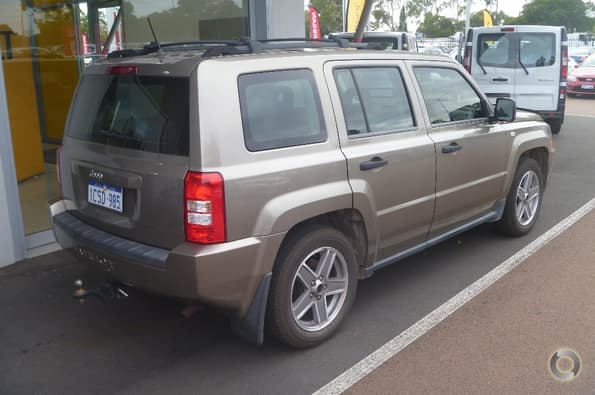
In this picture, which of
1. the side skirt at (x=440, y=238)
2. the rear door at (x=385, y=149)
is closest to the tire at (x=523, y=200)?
the side skirt at (x=440, y=238)

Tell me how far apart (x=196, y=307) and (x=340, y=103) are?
4.95 ft

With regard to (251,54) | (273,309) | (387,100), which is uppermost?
(251,54)

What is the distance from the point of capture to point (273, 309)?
3.45 metres

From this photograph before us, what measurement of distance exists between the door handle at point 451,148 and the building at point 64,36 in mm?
4039

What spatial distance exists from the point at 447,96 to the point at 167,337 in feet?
9.05

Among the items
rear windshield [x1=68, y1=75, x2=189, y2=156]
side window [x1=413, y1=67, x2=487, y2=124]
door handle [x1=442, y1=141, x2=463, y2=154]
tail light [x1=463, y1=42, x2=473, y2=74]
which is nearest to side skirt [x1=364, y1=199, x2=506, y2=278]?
door handle [x1=442, y1=141, x2=463, y2=154]

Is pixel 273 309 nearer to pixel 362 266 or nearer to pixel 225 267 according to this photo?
pixel 225 267

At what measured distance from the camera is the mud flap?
10.9 feet

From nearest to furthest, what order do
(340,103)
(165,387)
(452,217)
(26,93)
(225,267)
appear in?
1. (225,267)
2. (165,387)
3. (340,103)
4. (452,217)
5. (26,93)

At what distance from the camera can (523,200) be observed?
227 inches

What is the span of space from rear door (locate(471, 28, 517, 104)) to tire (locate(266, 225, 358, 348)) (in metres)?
8.72

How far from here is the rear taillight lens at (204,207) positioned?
3.05 meters

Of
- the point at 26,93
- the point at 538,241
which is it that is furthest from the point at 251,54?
the point at 26,93

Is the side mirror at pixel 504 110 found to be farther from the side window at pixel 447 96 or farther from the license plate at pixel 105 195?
the license plate at pixel 105 195
